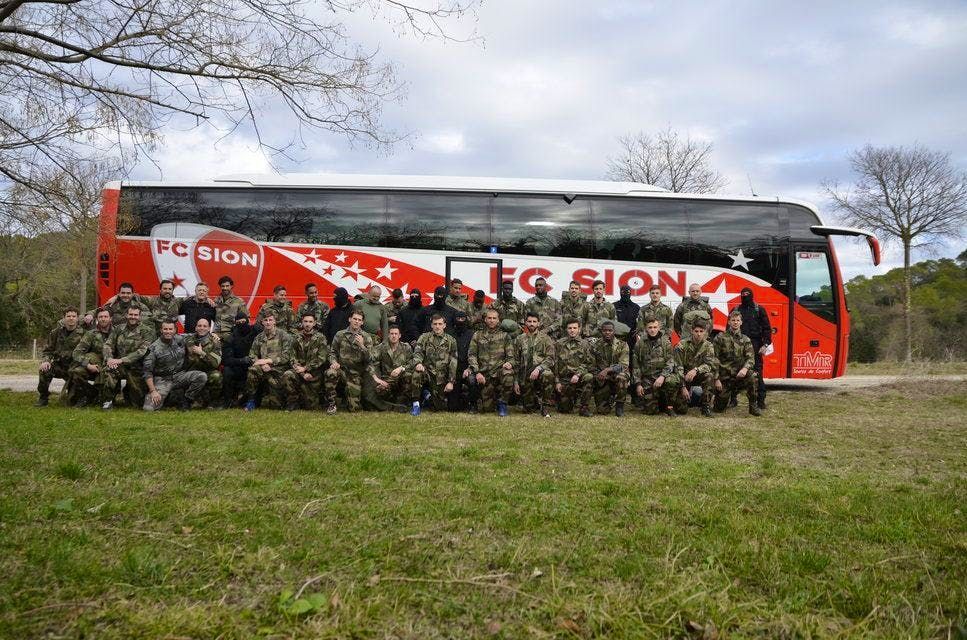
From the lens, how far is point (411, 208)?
11070mm

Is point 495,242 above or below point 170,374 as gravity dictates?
above

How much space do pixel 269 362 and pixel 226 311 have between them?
1.61 meters

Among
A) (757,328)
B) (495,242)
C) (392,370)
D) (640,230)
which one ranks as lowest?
(392,370)

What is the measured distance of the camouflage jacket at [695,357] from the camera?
9.20 meters

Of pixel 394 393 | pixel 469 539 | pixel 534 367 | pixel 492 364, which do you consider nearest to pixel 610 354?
pixel 534 367

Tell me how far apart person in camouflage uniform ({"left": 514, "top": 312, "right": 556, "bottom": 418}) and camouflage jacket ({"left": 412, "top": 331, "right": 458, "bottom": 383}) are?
1.01m

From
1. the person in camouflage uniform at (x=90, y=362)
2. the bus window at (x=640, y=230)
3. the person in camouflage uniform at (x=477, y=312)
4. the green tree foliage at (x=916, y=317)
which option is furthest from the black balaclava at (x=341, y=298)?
the green tree foliage at (x=916, y=317)

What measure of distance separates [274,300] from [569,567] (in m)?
8.60

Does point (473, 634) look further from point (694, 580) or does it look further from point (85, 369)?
point (85, 369)

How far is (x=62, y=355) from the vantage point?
8.91 metres

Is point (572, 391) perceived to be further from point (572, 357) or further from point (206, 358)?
point (206, 358)

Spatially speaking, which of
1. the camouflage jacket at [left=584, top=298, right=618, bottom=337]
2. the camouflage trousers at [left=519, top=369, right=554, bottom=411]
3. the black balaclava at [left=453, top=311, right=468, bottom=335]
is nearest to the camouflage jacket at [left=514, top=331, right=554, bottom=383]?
the camouflage trousers at [left=519, top=369, right=554, bottom=411]

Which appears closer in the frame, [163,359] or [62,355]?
[163,359]

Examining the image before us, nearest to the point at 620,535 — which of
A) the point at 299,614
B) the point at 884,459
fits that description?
the point at 299,614
